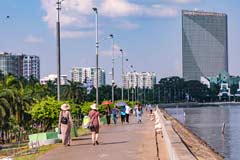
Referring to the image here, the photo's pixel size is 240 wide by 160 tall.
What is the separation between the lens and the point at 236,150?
44.3 metres

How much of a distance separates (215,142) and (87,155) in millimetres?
37484

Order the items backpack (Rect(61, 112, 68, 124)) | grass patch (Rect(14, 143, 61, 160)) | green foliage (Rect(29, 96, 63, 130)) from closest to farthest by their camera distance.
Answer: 1. grass patch (Rect(14, 143, 61, 160))
2. backpack (Rect(61, 112, 68, 124))
3. green foliage (Rect(29, 96, 63, 130))

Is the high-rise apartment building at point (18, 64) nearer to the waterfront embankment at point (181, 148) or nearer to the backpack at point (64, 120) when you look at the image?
the waterfront embankment at point (181, 148)

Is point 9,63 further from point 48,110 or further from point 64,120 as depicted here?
point 64,120

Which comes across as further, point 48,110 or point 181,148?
point 48,110

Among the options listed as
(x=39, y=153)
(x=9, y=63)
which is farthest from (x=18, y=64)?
(x=39, y=153)

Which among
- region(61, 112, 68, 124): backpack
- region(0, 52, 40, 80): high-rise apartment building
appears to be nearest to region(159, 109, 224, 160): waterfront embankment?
region(61, 112, 68, 124): backpack

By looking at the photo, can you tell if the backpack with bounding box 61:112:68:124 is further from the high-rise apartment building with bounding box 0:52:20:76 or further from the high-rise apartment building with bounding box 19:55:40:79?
the high-rise apartment building with bounding box 19:55:40:79

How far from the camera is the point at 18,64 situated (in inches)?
5994

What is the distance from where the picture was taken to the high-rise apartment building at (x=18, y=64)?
14650 cm

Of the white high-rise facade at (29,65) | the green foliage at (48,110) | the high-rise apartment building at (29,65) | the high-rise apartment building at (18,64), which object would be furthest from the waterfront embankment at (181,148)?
the white high-rise facade at (29,65)

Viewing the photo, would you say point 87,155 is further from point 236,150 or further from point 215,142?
point 215,142

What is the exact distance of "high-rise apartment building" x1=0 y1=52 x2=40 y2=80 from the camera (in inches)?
5768

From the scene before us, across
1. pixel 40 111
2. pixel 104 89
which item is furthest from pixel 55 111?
pixel 104 89
